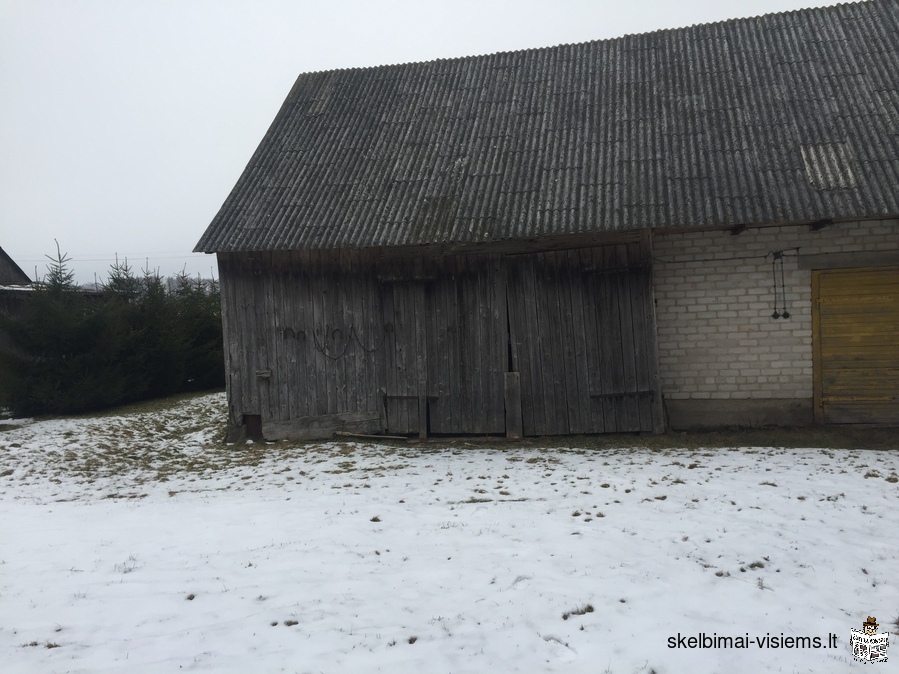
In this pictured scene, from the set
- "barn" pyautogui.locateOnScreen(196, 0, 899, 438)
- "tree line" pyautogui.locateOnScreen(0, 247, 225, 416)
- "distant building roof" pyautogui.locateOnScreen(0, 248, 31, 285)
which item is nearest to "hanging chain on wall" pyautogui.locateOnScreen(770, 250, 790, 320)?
"barn" pyautogui.locateOnScreen(196, 0, 899, 438)

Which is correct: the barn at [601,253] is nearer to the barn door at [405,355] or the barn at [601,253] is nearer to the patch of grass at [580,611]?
the barn door at [405,355]

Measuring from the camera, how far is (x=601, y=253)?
9.02 metres

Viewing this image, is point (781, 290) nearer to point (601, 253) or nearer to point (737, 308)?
point (737, 308)

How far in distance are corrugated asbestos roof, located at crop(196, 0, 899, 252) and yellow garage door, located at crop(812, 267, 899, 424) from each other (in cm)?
112

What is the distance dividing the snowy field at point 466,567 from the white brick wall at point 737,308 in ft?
4.17

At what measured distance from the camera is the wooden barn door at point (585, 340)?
892 cm

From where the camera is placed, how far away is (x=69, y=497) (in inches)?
295

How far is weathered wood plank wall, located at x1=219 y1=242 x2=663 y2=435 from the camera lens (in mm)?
9016

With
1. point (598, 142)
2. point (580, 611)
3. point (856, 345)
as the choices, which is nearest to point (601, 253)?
point (598, 142)

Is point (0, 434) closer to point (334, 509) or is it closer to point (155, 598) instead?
point (334, 509)

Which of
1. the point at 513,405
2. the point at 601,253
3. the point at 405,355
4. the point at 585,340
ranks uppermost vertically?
the point at 601,253

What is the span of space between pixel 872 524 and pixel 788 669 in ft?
8.36

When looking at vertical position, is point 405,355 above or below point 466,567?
above

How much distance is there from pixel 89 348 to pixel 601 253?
1097 cm
